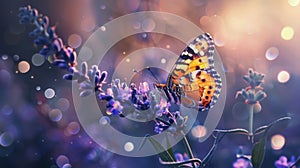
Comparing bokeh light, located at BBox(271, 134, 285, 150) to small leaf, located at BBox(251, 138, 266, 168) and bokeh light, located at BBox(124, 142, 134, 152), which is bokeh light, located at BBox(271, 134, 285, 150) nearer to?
bokeh light, located at BBox(124, 142, 134, 152)

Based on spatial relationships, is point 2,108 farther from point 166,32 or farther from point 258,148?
point 258,148

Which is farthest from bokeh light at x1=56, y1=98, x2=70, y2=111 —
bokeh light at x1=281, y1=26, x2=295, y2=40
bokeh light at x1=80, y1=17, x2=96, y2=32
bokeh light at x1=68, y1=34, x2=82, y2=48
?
bokeh light at x1=281, y1=26, x2=295, y2=40

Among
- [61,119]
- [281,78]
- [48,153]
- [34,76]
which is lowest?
[48,153]

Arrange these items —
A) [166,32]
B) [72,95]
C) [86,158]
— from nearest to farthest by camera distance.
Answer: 1. [86,158]
2. [72,95]
3. [166,32]

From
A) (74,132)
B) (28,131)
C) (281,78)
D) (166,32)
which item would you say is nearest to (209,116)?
(74,132)

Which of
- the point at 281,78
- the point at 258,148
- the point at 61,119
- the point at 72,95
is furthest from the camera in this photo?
the point at 281,78

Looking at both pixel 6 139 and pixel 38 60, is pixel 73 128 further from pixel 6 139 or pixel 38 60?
pixel 38 60
